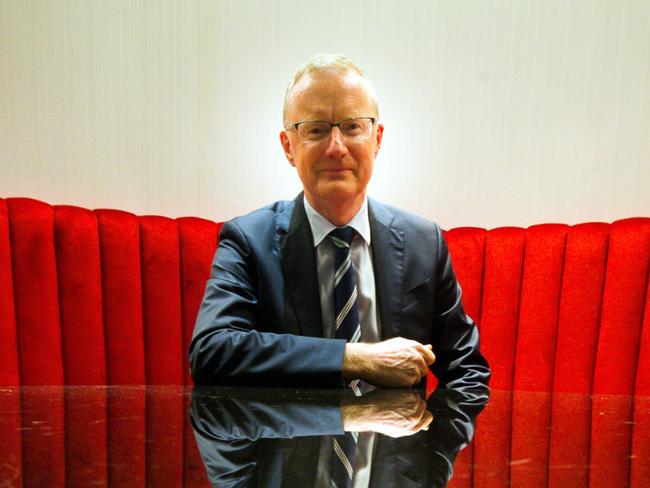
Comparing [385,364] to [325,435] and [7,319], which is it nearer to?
[325,435]

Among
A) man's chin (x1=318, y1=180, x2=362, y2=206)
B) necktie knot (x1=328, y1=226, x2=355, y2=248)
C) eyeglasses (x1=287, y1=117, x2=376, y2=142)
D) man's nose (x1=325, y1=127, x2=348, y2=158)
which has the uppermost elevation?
eyeglasses (x1=287, y1=117, x2=376, y2=142)

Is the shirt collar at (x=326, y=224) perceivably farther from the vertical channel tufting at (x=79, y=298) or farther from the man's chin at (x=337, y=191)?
the vertical channel tufting at (x=79, y=298)

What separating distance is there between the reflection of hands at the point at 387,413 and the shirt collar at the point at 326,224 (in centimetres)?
53

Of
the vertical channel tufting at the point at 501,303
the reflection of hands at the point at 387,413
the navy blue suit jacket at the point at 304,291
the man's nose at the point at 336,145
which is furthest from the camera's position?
the vertical channel tufting at the point at 501,303

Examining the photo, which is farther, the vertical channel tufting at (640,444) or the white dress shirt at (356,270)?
the white dress shirt at (356,270)

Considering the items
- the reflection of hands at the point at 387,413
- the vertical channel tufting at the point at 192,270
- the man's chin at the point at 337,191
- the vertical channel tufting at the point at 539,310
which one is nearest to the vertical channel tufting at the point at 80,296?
Result: the vertical channel tufting at the point at 192,270

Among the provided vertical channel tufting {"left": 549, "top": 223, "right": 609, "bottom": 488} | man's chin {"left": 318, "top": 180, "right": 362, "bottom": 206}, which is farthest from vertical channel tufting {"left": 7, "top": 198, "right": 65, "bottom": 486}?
vertical channel tufting {"left": 549, "top": 223, "right": 609, "bottom": 488}

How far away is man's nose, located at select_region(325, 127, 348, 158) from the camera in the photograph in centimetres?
152

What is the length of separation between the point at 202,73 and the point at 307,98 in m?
0.88

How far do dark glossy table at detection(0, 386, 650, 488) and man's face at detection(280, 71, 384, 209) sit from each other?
580 mm

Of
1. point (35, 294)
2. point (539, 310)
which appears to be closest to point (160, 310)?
point (35, 294)

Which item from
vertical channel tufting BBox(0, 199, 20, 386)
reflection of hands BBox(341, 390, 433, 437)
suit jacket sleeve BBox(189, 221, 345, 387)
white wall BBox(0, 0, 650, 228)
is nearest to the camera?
reflection of hands BBox(341, 390, 433, 437)

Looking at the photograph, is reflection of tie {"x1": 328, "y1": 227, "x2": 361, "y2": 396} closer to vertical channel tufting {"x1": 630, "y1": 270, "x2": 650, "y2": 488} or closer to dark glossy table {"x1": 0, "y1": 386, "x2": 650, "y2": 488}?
dark glossy table {"x1": 0, "y1": 386, "x2": 650, "y2": 488}

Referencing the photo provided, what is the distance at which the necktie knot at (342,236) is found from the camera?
158 centimetres
